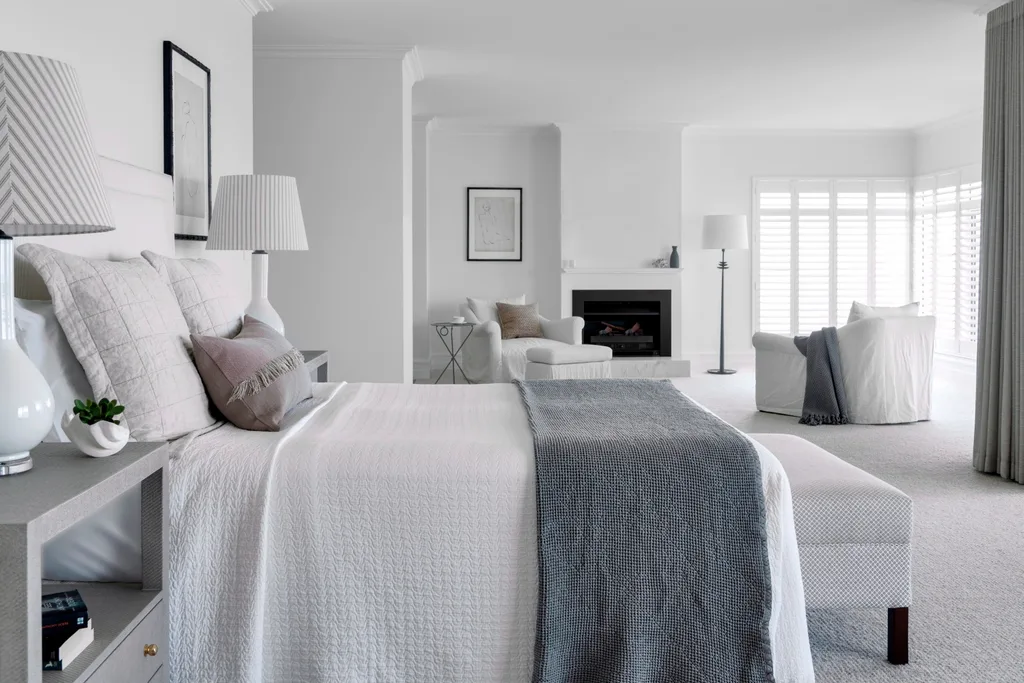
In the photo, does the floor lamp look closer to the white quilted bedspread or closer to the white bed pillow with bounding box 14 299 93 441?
the white quilted bedspread

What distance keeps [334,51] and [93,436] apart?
4.81 m

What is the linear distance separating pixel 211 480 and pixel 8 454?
0.54 m

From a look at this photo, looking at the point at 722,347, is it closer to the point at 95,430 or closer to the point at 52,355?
the point at 52,355

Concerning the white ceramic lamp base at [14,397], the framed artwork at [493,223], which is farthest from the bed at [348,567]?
the framed artwork at [493,223]

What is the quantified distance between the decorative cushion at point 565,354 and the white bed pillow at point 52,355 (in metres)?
5.05

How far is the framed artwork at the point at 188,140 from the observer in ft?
11.5

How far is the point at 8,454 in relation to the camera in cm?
154

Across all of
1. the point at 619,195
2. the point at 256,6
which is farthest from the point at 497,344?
the point at 256,6

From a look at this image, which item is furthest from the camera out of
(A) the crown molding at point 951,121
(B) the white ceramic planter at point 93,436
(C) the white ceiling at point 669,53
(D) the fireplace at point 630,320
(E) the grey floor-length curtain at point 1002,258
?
(D) the fireplace at point 630,320

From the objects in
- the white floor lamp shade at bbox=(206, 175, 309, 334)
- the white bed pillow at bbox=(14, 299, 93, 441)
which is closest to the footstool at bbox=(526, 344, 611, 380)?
the white floor lamp shade at bbox=(206, 175, 309, 334)

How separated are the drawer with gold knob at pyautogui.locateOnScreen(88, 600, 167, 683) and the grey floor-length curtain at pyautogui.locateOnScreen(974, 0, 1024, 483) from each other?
13.6 ft

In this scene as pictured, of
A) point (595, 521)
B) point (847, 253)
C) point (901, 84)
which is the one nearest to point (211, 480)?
point (595, 521)

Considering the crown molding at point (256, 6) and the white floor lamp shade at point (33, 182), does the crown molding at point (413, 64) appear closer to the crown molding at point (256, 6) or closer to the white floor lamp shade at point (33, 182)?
the crown molding at point (256, 6)

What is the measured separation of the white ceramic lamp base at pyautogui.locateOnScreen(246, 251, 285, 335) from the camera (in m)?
3.64
